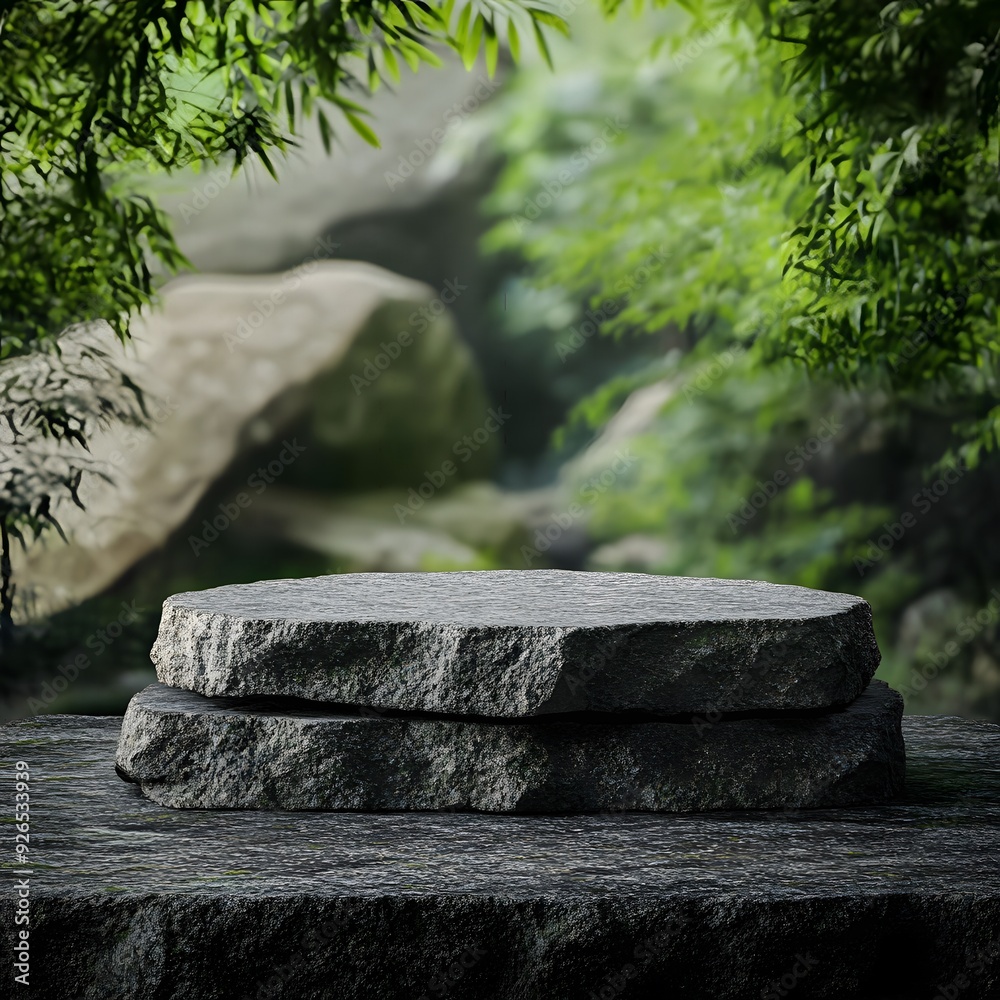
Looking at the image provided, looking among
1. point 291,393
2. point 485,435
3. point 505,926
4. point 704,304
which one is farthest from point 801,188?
point 505,926

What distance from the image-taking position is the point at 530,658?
7.38ft

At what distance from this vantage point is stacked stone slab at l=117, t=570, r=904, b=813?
227cm

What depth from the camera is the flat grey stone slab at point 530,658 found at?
7.39 feet

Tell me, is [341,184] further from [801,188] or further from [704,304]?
[801,188]

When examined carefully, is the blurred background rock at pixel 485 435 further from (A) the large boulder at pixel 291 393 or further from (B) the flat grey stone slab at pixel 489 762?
(B) the flat grey stone slab at pixel 489 762

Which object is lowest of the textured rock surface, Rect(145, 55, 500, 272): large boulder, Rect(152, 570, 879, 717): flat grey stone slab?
the textured rock surface

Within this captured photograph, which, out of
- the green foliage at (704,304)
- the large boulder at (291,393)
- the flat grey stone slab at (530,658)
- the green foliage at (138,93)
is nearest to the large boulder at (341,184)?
the large boulder at (291,393)

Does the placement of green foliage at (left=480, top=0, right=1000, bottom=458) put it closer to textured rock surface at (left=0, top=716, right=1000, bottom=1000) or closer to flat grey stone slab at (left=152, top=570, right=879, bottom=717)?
flat grey stone slab at (left=152, top=570, right=879, bottom=717)

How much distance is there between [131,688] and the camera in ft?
15.1

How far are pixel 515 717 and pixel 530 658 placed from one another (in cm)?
11

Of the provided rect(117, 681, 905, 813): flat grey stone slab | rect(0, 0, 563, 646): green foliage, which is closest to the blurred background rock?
rect(0, 0, 563, 646): green foliage

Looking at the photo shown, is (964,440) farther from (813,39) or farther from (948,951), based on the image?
(948,951)

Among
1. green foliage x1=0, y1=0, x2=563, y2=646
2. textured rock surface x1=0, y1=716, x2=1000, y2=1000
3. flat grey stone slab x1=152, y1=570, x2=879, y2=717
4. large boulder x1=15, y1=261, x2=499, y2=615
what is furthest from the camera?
large boulder x1=15, y1=261, x2=499, y2=615

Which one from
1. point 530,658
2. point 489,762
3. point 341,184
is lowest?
point 489,762
